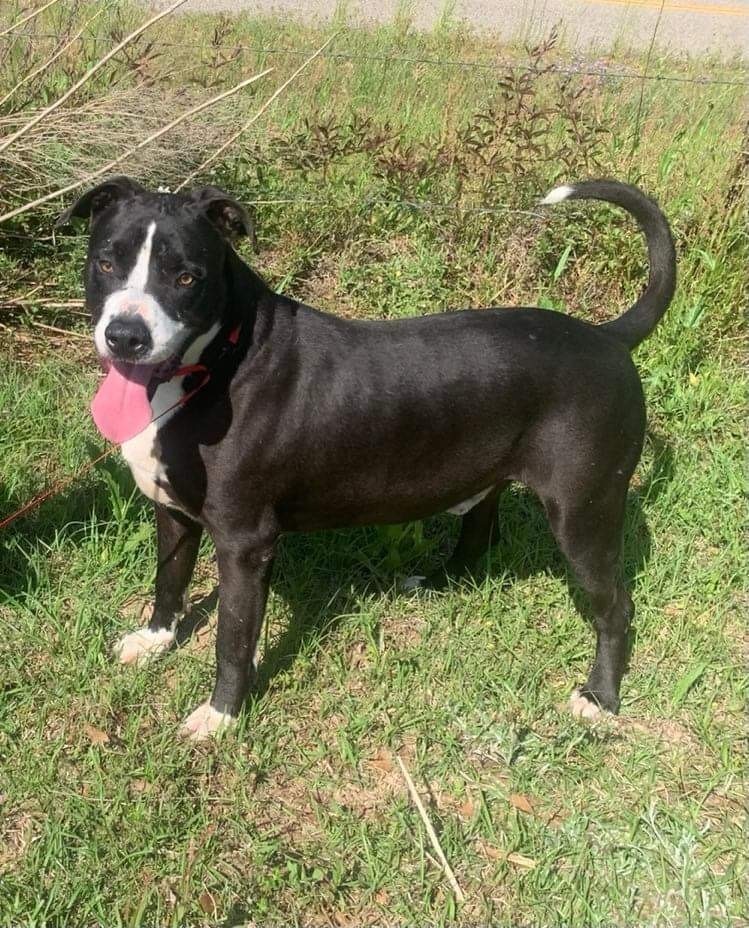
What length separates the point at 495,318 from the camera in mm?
2836

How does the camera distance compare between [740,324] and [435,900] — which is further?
[740,324]

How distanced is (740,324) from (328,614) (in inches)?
123

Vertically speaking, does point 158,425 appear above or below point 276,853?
above

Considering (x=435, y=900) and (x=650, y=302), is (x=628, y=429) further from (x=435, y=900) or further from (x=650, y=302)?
A: (x=435, y=900)

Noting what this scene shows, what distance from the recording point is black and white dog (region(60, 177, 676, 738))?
2.42 metres

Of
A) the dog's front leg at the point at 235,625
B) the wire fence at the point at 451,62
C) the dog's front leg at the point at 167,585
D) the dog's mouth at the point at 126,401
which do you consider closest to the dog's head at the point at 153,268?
the dog's mouth at the point at 126,401

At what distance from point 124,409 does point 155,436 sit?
0.39 feet

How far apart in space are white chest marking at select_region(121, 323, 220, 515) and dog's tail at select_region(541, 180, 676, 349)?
1.35m

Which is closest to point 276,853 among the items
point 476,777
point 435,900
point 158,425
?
point 435,900

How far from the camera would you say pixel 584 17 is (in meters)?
10.6

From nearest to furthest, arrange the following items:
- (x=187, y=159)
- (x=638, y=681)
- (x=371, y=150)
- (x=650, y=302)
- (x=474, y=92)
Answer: (x=650, y=302) < (x=638, y=681) < (x=187, y=159) < (x=371, y=150) < (x=474, y=92)

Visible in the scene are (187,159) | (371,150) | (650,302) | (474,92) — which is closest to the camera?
(650,302)

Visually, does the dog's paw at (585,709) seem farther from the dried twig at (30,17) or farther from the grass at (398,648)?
the dried twig at (30,17)

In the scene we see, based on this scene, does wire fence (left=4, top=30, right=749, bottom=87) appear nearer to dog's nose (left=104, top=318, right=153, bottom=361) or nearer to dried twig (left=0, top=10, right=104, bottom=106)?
dried twig (left=0, top=10, right=104, bottom=106)
